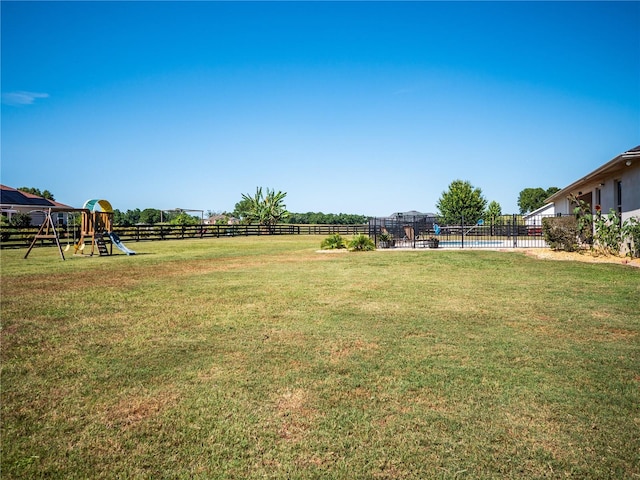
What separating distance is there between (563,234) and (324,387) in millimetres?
15930

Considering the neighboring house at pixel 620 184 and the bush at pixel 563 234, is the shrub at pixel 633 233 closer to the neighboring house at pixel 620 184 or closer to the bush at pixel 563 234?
the neighboring house at pixel 620 184

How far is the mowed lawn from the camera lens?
101 inches

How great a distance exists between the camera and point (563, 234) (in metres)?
16.2

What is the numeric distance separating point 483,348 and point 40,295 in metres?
8.13

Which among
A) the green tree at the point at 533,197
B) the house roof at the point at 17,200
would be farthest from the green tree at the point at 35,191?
the green tree at the point at 533,197

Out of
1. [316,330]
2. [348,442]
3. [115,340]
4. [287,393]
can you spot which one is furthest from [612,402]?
[115,340]

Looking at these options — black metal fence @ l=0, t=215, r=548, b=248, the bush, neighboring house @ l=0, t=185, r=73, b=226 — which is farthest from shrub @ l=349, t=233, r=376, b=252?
neighboring house @ l=0, t=185, r=73, b=226

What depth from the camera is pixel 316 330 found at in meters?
5.34

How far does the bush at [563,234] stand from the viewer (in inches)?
635

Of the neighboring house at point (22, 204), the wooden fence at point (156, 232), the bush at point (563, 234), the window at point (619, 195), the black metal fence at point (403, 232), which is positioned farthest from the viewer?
the neighboring house at point (22, 204)

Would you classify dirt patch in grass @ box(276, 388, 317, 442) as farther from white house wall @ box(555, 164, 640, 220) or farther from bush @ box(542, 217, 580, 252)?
bush @ box(542, 217, 580, 252)

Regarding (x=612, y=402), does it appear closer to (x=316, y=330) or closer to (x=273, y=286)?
(x=316, y=330)

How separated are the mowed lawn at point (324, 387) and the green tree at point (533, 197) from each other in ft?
404

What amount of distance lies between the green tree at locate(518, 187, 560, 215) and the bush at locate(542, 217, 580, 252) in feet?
359
